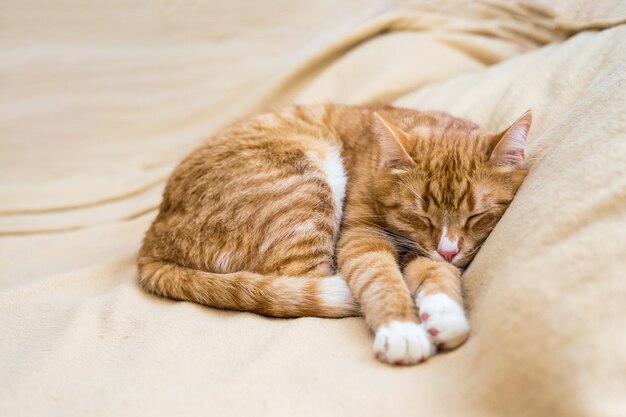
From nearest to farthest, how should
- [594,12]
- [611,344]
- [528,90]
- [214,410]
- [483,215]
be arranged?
[611,344] → [214,410] → [483,215] → [528,90] → [594,12]

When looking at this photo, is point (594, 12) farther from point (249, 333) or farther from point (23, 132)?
point (23, 132)

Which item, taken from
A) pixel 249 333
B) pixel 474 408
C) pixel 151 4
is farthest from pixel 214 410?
pixel 151 4

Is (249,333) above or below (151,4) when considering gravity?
below

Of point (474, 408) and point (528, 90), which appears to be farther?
point (528, 90)

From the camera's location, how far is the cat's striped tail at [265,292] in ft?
5.91

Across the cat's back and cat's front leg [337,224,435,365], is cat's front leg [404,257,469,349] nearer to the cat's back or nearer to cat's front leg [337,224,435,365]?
cat's front leg [337,224,435,365]

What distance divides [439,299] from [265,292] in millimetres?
540

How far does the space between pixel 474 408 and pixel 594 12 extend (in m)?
2.26

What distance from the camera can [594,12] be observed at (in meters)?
2.75

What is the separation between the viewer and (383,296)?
1717 millimetres

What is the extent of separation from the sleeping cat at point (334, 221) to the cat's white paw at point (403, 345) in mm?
45

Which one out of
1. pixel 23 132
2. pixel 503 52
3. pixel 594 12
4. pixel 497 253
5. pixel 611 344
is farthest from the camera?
pixel 23 132

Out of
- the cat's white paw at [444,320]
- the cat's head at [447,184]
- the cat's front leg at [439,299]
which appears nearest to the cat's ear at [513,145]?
the cat's head at [447,184]

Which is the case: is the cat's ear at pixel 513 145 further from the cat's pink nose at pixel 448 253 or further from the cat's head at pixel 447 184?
the cat's pink nose at pixel 448 253
